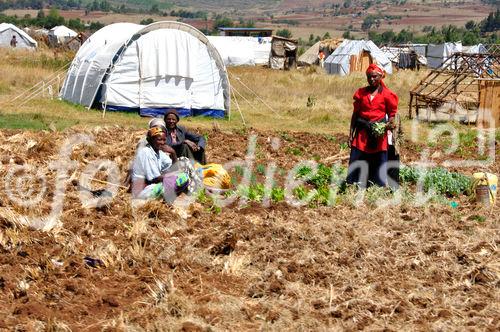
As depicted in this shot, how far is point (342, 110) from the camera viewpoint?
20.1 meters

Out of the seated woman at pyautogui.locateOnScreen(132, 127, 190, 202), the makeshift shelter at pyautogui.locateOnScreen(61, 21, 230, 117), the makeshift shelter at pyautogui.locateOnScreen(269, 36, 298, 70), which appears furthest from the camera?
the makeshift shelter at pyautogui.locateOnScreen(269, 36, 298, 70)

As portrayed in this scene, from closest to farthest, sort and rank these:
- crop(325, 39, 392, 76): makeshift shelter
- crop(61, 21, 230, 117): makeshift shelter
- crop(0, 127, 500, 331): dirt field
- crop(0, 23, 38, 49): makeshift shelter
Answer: crop(0, 127, 500, 331): dirt field
crop(61, 21, 230, 117): makeshift shelter
crop(325, 39, 392, 76): makeshift shelter
crop(0, 23, 38, 49): makeshift shelter

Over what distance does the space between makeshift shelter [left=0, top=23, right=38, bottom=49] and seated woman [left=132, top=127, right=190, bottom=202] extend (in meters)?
45.0

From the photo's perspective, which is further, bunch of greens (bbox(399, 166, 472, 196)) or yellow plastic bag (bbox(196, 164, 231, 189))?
bunch of greens (bbox(399, 166, 472, 196))

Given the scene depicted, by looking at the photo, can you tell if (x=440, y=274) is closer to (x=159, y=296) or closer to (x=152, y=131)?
(x=159, y=296)

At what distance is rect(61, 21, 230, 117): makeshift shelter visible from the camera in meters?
17.5

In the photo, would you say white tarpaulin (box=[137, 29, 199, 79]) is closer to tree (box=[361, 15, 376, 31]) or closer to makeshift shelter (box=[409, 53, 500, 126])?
makeshift shelter (box=[409, 53, 500, 126])

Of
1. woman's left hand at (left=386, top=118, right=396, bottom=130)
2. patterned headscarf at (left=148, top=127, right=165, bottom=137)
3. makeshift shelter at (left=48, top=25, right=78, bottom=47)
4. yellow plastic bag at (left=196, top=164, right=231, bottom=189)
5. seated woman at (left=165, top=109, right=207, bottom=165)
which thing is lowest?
yellow plastic bag at (left=196, top=164, right=231, bottom=189)

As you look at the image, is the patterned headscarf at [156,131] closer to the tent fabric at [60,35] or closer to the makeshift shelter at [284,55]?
the makeshift shelter at [284,55]

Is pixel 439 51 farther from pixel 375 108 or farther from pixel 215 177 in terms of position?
pixel 215 177

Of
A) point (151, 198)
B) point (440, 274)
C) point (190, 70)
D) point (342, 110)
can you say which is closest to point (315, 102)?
point (342, 110)

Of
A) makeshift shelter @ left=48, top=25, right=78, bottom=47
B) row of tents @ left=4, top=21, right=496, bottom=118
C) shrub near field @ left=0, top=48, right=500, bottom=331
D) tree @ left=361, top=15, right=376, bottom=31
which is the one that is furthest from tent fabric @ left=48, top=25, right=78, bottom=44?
tree @ left=361, top=15, right=376, bottom=31

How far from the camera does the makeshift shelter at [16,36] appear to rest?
170 ft

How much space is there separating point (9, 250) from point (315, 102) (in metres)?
15.3
